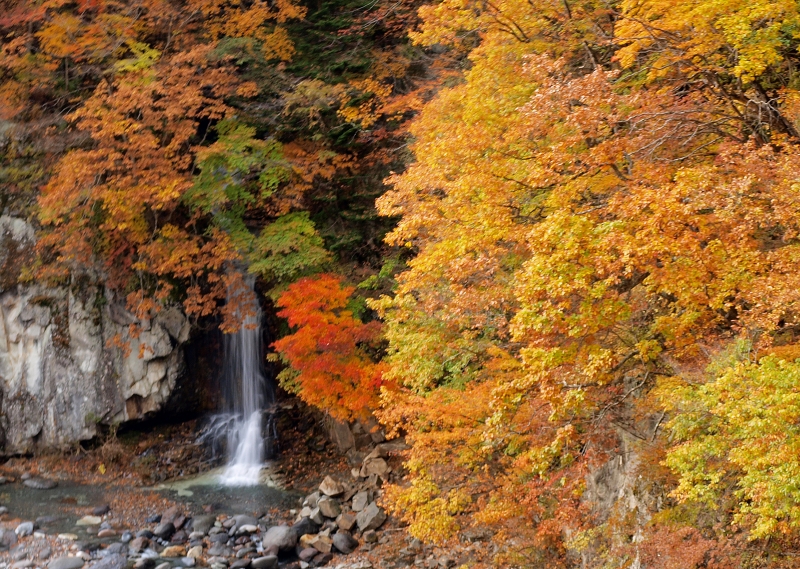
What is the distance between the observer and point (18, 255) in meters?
18.1

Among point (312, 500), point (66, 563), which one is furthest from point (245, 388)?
point (66, 563)

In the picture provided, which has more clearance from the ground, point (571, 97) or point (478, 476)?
point (571, 97)

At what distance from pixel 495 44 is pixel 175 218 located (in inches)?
428

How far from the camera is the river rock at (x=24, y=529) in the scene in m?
14.4

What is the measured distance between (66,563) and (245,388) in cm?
703

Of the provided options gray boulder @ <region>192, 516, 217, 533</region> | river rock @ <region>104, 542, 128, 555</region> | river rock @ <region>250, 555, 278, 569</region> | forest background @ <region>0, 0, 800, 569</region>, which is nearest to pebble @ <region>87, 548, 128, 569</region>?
river rock @ <region>104, 542, 128, 555</region>

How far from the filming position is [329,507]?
14992mm

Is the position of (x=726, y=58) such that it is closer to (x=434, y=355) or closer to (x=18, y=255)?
(x=434, y=355)

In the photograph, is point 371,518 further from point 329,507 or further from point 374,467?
point 374,467

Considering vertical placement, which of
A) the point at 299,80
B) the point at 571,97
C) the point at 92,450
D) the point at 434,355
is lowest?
the point at 92,450

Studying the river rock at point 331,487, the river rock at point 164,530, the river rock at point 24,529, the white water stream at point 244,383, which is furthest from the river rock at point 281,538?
the river rock at point 24,529

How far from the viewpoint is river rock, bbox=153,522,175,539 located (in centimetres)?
1457

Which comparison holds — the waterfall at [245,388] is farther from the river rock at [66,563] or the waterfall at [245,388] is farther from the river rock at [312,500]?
the river rock at [66,563]

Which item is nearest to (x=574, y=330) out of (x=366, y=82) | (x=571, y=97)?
(x=571, y=97)
